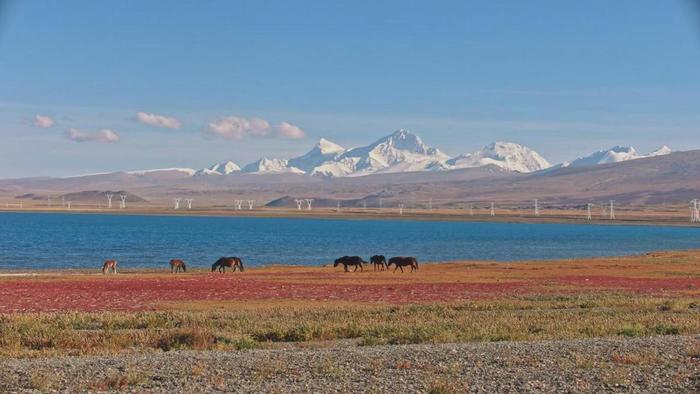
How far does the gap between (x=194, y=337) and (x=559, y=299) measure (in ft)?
57.1

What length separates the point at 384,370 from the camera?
16.6 m

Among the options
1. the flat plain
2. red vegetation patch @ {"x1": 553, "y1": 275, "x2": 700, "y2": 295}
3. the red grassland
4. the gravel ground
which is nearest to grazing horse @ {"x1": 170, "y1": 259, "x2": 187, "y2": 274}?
the red grassland

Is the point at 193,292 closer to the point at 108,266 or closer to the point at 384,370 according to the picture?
the point at 108,266

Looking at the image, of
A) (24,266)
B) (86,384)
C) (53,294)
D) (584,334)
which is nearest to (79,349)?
(86,384)

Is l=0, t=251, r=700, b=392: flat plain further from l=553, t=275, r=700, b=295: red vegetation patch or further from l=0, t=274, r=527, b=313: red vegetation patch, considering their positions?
l=553, t=275, r=700, b=295: red vegetation patch

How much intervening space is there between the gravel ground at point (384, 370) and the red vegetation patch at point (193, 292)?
14098 millimetres

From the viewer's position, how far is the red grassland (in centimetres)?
3425

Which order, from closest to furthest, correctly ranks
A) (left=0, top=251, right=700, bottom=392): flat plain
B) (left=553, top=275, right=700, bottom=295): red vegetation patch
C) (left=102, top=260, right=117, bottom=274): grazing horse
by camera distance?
(left=0, top=251, right=700, bottom=392): flat plain
(left=553, top=275, right=700, bottom=295): red vegetation patch
(left=102, top=260, right=117, bottom=274): grazing horse

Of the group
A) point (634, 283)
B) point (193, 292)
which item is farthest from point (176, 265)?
point (634, 283)

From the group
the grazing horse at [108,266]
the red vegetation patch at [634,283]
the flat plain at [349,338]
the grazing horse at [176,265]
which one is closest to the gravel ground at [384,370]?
the flat plain at [349,338]

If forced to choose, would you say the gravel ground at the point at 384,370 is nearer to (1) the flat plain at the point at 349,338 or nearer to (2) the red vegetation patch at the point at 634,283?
(1) the flat plain at the point at 349,338

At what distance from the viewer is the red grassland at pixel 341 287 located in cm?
3425

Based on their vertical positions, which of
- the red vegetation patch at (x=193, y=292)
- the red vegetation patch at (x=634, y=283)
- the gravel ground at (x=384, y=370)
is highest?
the gravel ground at (x=384, y=370)

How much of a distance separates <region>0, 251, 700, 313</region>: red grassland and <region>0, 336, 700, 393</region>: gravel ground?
1408 cm
